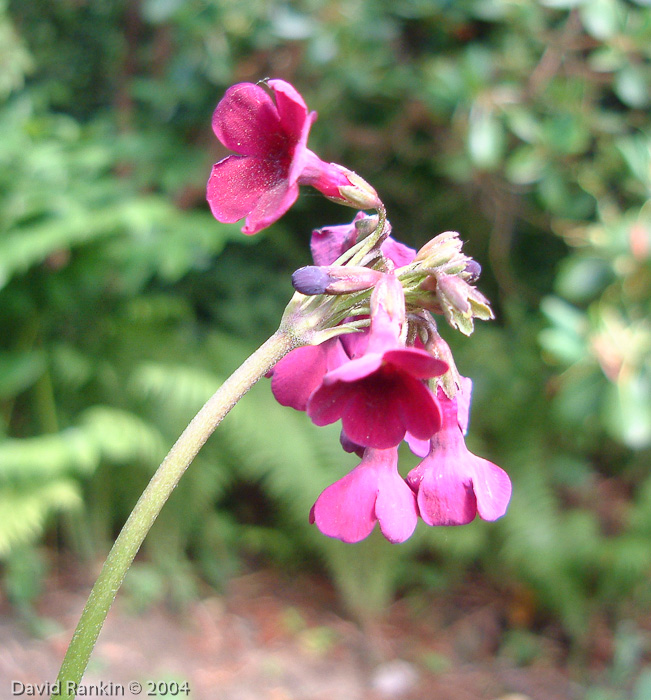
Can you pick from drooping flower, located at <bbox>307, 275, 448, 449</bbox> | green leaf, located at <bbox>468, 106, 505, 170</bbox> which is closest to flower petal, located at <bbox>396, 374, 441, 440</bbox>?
drooping flower, located at <bbox>307, 275, 448, 449</bbox>

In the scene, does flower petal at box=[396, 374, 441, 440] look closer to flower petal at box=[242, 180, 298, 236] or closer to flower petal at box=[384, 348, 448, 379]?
flower petal at box=[384, 348, 448, 379]

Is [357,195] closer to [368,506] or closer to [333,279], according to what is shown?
[333,279]

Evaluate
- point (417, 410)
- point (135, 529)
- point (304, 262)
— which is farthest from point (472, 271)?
point (304, 262)

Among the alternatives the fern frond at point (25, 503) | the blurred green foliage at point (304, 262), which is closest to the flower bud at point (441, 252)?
the blurred green foliage at point (304, 262)

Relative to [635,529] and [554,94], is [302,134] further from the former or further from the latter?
[635,529]

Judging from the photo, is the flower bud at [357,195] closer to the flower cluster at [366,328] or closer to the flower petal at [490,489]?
the flower cluster at [366,328]

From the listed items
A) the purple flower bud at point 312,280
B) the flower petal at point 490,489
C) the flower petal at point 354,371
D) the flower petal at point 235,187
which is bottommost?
the flower petal at point 490,489
